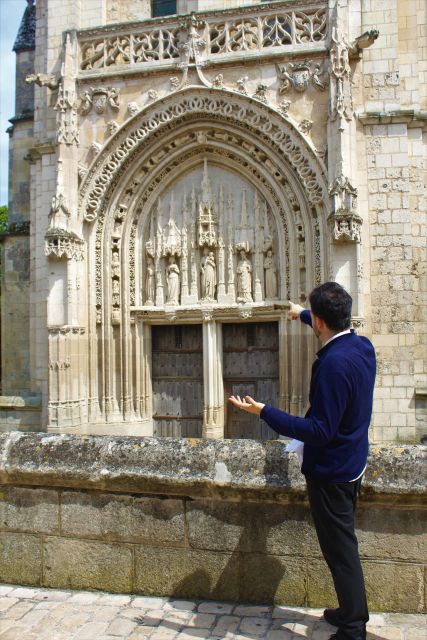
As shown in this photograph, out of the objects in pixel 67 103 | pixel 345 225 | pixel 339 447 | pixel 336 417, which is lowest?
pixel 339 447

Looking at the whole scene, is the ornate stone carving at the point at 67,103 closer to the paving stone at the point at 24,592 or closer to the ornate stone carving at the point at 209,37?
the ornate stone carving at the point at 209,37

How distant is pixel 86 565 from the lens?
3414 mm

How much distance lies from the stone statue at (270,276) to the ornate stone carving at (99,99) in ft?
12.9

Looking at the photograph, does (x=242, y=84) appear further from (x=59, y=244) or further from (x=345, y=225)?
(x=59, y=244)

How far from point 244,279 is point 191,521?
24.7ft

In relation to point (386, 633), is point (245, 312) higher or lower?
higher

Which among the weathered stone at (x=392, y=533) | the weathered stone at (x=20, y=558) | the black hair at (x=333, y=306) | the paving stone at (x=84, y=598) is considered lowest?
the paving stone at (x=84, y=598)

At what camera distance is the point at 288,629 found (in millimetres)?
2900

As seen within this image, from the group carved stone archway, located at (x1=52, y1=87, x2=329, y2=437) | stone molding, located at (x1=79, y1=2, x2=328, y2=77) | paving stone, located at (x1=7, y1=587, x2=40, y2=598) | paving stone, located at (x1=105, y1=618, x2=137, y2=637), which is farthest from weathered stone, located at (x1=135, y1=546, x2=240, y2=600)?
stone molding, located at (x1=79, y1=2, x2=328, y2=77)

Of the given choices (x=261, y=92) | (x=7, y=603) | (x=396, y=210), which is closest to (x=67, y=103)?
(x=261, y=92)

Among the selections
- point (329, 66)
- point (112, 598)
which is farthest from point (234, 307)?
point (112, 598)

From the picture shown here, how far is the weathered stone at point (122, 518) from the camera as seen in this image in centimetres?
329

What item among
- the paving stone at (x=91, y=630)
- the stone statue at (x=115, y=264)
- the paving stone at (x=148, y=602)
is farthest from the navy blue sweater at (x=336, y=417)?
the stone statue at (x=115, y=264)

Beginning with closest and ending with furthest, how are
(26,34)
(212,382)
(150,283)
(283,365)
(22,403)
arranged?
1. (283,365)
2. (212,382)
3. (22,403)
4. (150,283)
5. (26,34)
